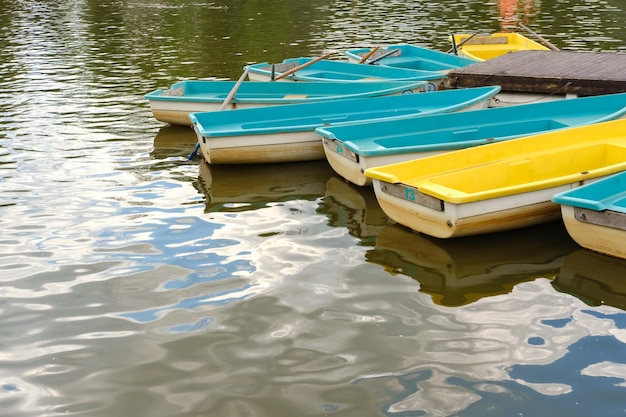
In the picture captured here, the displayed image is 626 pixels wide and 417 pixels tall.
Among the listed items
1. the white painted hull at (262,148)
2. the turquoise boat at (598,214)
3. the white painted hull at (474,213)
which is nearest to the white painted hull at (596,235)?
the turquoise boat at (598,214)

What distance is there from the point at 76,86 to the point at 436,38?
11.1 metres

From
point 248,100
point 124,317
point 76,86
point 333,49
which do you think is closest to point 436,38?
point 333,49

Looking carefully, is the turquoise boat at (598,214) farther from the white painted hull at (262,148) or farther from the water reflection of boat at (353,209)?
the white painted hull at (262,148)

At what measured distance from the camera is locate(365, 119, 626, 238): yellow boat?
7.62 meters

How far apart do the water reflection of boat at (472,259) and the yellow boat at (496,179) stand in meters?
0.15

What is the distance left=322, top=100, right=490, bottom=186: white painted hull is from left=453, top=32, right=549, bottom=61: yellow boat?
859 centimetres

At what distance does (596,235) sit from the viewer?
7250 millimetres

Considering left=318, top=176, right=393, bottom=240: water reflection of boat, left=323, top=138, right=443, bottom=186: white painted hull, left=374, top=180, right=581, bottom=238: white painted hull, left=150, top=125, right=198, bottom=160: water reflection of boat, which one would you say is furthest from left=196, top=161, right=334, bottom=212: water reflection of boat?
left=374, top=180, right=581, bottom=238: white painted hull

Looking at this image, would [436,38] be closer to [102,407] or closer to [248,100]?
[248,100]

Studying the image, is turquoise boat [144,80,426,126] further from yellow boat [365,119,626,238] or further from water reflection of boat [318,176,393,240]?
yellow boat [365,119,626,238]

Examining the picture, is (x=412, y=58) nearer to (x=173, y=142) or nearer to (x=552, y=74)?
(x=552, y=74)

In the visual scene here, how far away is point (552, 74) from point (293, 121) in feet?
13.4

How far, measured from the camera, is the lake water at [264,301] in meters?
5.51

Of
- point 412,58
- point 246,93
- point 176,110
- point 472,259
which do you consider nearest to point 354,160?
point 472,259
